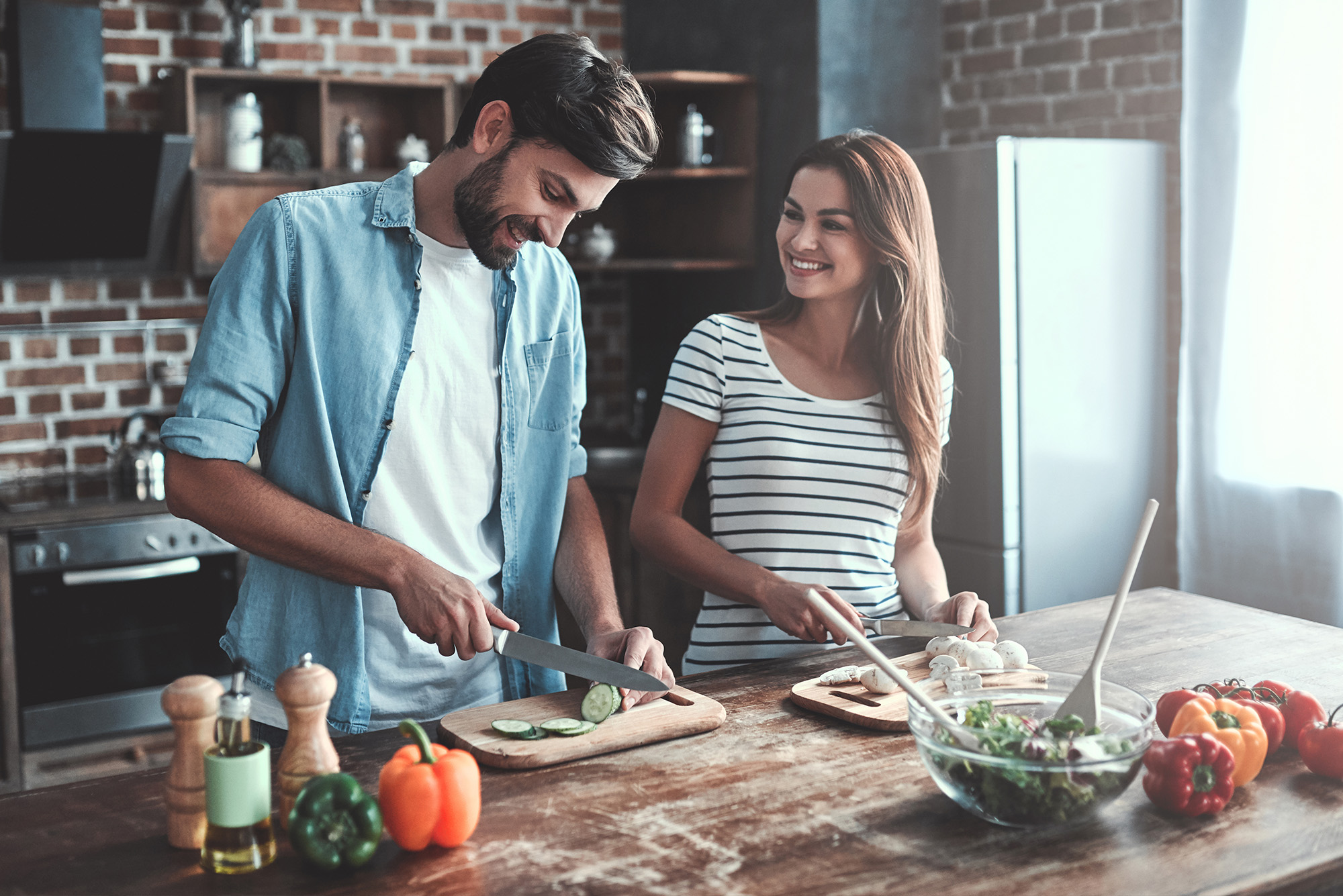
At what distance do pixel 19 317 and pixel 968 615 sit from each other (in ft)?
10.1

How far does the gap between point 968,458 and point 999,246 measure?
555 mm

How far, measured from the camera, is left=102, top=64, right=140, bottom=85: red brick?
3674 mm

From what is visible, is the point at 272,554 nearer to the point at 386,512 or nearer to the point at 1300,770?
the point at 386,512

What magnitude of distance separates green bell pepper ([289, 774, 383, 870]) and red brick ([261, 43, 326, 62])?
3.38 metres

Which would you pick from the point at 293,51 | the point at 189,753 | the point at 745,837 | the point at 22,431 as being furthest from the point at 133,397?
the point at 745,837

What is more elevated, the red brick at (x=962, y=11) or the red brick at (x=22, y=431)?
the red brick at (x=962, y=11)

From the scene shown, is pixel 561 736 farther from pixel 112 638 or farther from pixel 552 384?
pixel 112 638

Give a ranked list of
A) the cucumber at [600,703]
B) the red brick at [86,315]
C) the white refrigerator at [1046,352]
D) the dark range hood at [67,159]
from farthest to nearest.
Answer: the red brick at [86,315], the dark range hood at [67,159], the white refrigerator at [1046,352], the cucumber at [600,703]

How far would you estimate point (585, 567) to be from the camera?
1.81m

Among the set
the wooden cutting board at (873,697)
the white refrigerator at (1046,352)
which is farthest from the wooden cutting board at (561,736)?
the white refrigerator at (1046,352)

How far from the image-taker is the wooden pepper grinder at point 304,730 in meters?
1.14

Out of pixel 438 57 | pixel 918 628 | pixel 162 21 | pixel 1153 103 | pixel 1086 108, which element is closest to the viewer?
pixel 918 628

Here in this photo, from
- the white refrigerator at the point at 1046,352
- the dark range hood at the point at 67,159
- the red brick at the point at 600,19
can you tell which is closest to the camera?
the white refrigerator at the point at 1046,352

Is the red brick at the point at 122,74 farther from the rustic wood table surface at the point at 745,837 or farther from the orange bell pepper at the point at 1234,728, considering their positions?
the orange bell pepper at the point at 1234,728
